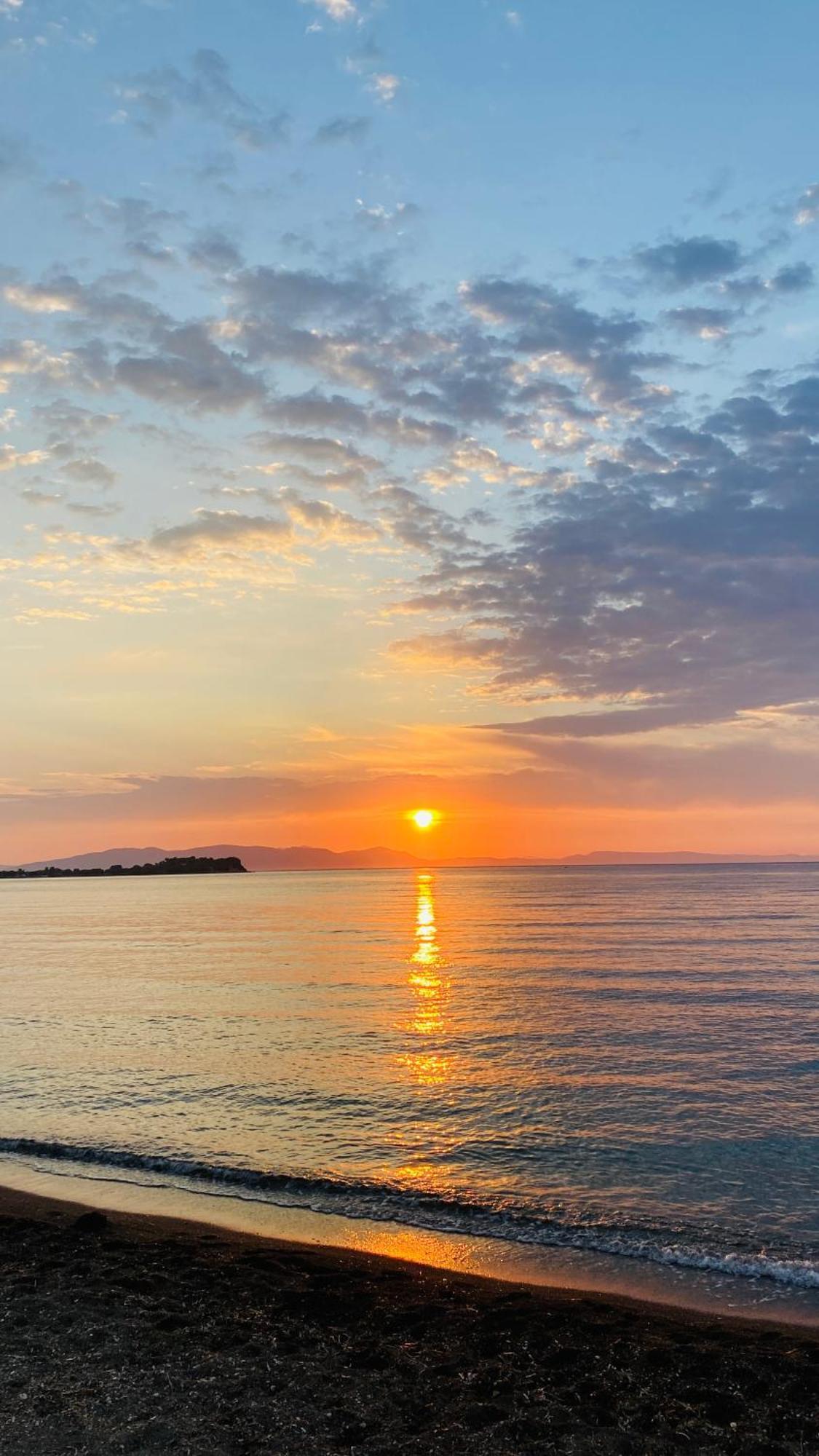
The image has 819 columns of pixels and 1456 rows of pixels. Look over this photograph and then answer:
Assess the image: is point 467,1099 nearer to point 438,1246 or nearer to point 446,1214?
point 446,1214

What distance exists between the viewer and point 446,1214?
14008 millimetres

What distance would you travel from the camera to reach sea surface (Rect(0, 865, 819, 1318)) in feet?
44.6

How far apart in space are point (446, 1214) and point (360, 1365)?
5436mm

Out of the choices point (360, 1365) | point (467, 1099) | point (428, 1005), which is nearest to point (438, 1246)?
point (360, 1365)

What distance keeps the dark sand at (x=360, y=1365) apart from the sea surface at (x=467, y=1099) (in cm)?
177

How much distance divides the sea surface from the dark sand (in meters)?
1.77

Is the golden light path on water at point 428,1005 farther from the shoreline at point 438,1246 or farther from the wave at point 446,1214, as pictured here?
the shoreline at point 438,1246

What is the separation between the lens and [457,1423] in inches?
303

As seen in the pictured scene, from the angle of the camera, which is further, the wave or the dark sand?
the wave

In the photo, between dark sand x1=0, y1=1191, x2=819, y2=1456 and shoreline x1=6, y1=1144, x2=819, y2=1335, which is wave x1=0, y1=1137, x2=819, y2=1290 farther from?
dark sand x1=0, y1=1191, x2=819, y2=1456

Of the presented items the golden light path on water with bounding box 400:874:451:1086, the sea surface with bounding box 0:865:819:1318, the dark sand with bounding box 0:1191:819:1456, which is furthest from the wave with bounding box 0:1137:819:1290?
the golden light path on water with bounding box 400:874:451:1086

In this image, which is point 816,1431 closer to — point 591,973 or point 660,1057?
point 660,1057

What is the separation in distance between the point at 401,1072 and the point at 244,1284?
42.3ft

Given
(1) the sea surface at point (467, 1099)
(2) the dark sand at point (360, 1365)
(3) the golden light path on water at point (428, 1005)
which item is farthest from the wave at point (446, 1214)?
(3) the golden light path on water at point (428, 1005)
